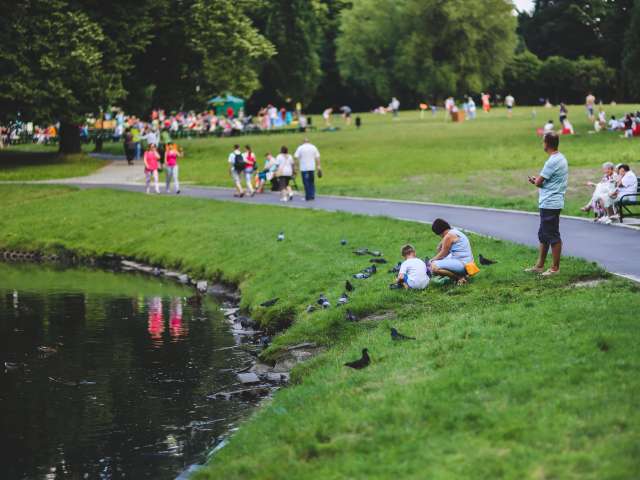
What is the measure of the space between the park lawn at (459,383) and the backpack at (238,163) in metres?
13.4

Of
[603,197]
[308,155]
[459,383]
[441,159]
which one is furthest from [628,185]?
[441,159]

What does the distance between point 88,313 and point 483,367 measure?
12.4 metres

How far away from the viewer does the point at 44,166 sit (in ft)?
156

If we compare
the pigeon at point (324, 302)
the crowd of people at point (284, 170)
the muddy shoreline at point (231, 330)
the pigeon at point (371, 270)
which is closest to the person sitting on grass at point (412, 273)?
the pigeon at point (324, 302)

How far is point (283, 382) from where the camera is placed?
591 inches

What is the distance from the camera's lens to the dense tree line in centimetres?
4350

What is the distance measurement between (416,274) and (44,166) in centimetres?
3386

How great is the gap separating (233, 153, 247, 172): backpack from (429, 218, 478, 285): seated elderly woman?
18.7m

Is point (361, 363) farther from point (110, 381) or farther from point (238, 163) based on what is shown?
point (238, 163)

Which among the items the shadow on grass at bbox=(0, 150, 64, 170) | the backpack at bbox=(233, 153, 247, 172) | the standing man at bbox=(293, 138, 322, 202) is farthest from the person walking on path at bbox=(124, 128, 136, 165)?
the standing man at bbox=(293, 138, 322, 202)

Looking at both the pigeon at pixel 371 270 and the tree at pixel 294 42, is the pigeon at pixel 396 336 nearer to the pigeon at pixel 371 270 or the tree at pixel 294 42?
the pigeon at pixel 371 270

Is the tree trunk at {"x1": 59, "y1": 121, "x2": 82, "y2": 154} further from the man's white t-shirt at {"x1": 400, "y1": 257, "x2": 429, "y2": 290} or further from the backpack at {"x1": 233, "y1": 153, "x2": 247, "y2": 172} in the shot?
the man's white t-shirt at {"x1": 400, "y1": 257, "x2": 429, "y2": 290}

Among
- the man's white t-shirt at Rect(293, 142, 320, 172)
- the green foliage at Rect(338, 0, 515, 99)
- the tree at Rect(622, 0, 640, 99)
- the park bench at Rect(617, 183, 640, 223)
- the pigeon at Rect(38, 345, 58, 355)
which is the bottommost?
the pigeon at Rect(38, 345, 58, 355)

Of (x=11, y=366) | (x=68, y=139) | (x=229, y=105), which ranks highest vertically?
(x=229, y=105)
